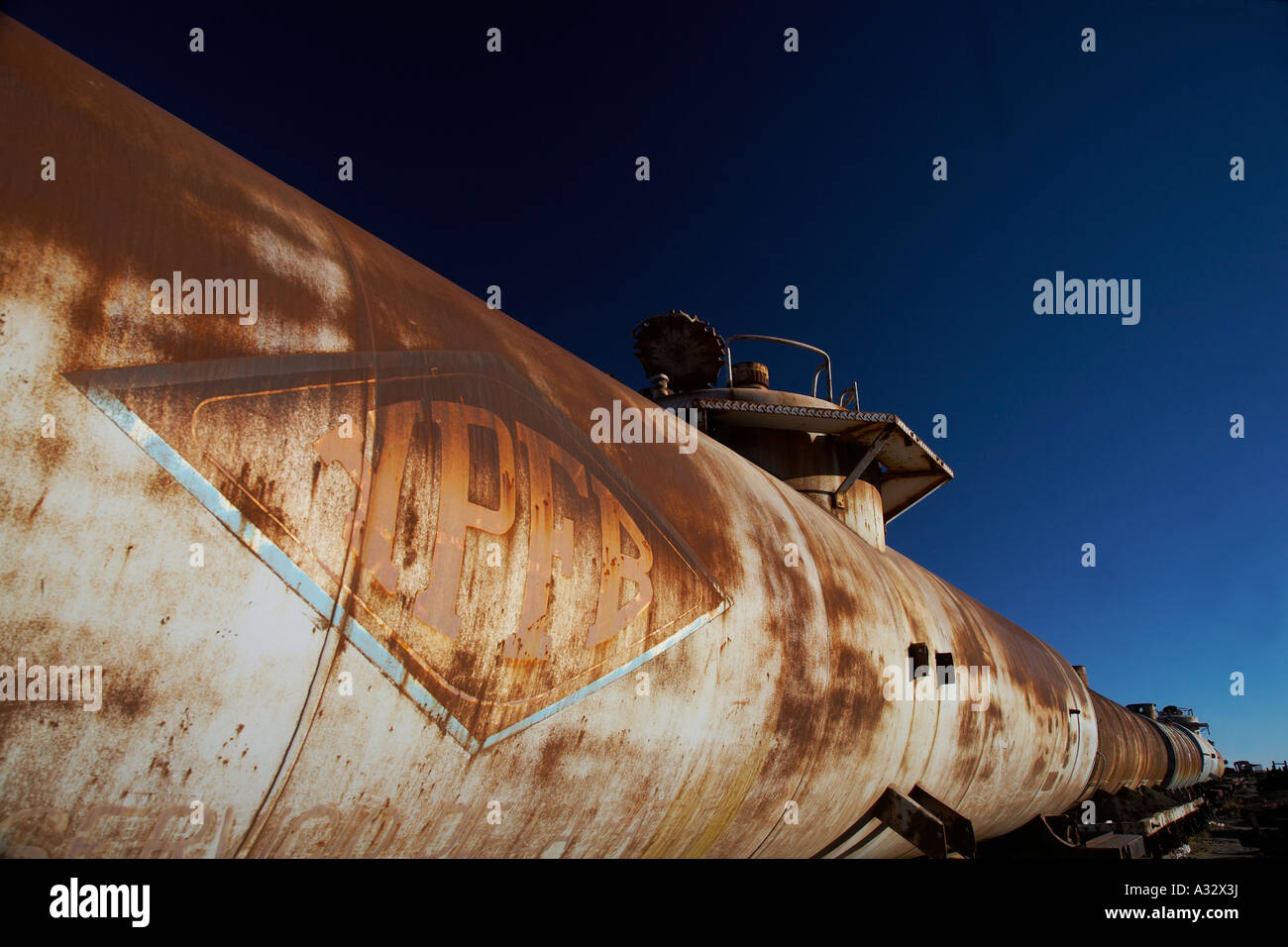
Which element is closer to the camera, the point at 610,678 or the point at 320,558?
the point at 320,558

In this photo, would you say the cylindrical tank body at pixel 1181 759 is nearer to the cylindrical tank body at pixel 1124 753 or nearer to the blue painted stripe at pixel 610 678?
the cylindrical tank body at pixel 1124 753

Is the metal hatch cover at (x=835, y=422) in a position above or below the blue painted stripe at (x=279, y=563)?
above

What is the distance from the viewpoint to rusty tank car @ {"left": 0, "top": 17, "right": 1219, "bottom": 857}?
→ 46.9 inches

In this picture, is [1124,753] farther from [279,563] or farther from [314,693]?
[279,563]

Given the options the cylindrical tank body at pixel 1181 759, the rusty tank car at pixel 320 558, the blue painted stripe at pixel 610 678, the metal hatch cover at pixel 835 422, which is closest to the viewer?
the rusty tank car at pixel 320 558

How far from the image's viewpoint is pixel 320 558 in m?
1.46

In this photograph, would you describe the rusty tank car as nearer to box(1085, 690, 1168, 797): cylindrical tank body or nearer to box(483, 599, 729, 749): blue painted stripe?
box(483, 599, 729, 749): blue painted stripe

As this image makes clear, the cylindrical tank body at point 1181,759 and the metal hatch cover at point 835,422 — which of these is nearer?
the metal hatch cover at point 835,422

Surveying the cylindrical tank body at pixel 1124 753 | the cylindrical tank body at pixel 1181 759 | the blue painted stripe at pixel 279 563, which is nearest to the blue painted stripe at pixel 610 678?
the blue painted stripe at pixel 279 563

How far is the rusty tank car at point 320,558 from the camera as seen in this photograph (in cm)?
119

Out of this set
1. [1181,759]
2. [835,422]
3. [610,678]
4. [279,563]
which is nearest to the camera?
[279,563]

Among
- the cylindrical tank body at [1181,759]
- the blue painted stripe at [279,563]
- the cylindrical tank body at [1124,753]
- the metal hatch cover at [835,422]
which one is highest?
the metal hatch cover at [835,422]

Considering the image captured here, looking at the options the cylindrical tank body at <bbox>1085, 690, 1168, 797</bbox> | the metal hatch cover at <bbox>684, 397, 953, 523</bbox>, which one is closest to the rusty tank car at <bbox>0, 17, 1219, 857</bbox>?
the metal hatch cover at <bbox>684, 397, 953, 523</bbox>

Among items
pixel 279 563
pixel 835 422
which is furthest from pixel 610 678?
pixel 835 422
